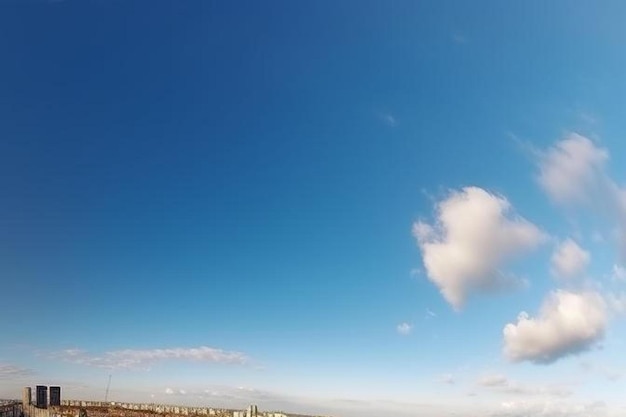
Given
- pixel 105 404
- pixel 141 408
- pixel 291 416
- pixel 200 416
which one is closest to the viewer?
pixel 291 416

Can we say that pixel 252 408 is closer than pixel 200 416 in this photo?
Yes

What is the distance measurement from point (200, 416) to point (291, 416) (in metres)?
8.45

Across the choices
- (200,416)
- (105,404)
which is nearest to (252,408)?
(200,416)

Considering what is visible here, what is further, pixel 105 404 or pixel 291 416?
pixel 105 404

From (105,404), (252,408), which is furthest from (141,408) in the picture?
(252,408)

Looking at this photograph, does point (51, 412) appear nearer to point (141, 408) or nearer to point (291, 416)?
point (141, 408)

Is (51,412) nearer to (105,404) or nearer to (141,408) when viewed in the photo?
(105,404)

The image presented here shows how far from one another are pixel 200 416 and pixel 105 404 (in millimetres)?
19665

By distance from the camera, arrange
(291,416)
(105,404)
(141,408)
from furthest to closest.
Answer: (105,404), (141,408), (291,416)

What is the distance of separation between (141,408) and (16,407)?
1852 cm

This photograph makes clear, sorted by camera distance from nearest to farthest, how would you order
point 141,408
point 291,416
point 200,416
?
point 291,416 < point 200,416 < point 141,408

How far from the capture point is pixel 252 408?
3991 cm

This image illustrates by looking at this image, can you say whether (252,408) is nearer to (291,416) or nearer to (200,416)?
(291,416)

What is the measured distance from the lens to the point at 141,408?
169 feet
